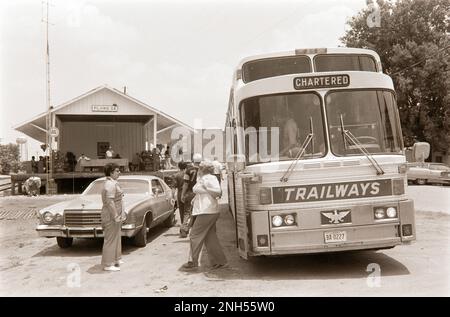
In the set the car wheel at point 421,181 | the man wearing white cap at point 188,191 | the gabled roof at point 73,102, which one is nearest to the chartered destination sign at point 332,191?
the man wearing white cap at point 188,191

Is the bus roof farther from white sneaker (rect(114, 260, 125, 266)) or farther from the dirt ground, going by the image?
white sneaker (rect(114, 260, 125, 266))

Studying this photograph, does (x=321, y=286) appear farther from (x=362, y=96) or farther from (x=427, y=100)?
(x=427, y=100)

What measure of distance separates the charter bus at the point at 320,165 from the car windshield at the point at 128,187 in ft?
14.4

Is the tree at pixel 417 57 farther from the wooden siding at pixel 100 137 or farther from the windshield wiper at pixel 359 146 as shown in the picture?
the windshield wiper at pixel 359 146

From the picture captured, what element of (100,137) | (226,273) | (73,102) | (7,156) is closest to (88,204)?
(226,273)

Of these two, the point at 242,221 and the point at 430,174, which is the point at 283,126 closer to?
the point at 242,221

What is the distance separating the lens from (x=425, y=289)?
5.95m

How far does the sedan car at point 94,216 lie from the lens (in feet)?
29.9

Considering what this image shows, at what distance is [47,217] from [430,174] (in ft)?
75.3

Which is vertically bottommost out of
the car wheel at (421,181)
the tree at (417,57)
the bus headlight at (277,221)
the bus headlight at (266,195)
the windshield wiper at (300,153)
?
the car wheel at (421,181)

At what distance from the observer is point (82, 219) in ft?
30.0

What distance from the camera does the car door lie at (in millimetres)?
10940
